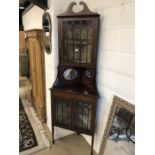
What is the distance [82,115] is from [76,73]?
0.55 m

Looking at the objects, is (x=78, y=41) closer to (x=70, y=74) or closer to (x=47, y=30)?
(x=70, y=74)

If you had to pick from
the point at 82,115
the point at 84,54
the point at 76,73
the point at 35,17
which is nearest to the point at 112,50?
the point at 84,54

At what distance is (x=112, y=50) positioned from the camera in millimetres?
1913

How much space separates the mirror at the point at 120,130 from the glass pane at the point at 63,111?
557mm

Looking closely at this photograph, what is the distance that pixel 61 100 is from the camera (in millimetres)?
2357

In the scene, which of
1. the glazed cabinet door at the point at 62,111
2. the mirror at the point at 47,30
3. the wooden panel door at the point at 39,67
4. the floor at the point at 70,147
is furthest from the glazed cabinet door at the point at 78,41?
the floor at the point at 70,147

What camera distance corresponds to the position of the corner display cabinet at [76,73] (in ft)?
6.79

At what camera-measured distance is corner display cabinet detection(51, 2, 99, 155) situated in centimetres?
207

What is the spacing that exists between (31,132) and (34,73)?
1082 mm

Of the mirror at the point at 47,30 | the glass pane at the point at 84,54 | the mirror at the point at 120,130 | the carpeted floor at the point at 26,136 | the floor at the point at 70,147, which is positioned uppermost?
the mirror at the point at 47,30

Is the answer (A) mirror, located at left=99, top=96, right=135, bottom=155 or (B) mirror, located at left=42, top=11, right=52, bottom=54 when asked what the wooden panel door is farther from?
(A) mirror, located at left=99, top=96, right=135, bottom=155

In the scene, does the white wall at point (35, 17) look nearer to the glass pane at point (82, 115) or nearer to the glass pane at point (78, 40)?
the glass pane at point (78, 40)
